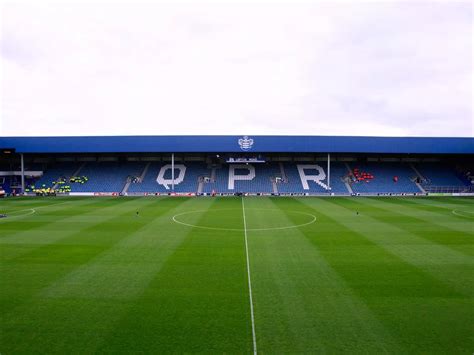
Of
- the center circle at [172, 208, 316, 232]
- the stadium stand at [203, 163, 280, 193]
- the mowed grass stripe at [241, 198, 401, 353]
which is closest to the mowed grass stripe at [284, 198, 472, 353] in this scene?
the mowed grass stripe at [241, 198, 401, 353]

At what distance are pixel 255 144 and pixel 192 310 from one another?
120 ft

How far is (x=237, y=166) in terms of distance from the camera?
49781 mm

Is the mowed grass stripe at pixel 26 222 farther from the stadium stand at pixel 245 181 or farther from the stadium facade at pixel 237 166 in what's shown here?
the stadium stand at pixel 245 181

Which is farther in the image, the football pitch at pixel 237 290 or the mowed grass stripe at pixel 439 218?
the mowed grass stripe at pixel 439 218

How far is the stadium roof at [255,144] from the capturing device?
1741 inches

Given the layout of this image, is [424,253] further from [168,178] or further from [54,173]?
[54,173]

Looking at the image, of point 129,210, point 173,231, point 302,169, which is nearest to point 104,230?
point 173,231

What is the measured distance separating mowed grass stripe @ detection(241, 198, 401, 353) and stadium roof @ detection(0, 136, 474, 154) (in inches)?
1215

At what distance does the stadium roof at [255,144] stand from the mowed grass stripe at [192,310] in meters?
31.1

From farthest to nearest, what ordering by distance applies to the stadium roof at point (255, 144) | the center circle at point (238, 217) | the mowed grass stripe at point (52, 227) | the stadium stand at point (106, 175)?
1. the stadium stand at point (106, 175)
2. the stadium roof at point (255, 144)
3. the center circle at point (238, 217)
4. the mowed grass stripe at point (52, 227)

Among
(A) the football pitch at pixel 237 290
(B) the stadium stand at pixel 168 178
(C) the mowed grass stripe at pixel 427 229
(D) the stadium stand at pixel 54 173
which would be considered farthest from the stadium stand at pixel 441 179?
(D) the stadium stand at pixel 54 173

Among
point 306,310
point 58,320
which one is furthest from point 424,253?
point 58,320

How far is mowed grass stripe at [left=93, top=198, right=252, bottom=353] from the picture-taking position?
7.18 metres

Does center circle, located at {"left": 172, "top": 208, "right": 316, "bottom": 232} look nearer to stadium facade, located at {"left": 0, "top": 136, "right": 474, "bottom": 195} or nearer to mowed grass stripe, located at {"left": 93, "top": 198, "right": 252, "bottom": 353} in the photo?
mowed grass stripe, located at {"left": 93, "top": 198, "right": 252, "bottom": 353}
